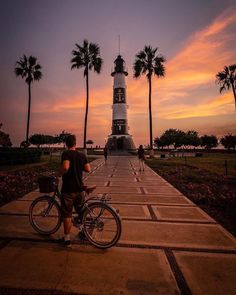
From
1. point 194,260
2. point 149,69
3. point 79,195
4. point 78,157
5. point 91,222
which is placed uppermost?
point 149,69

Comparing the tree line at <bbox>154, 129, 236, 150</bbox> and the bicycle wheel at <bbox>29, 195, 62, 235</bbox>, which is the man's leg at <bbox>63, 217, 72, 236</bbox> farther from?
the tree line at <bbox>154, 129, 236, 150</bbox>

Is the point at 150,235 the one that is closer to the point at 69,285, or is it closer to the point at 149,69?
the point at 69,285

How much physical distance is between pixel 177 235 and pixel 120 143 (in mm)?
47621

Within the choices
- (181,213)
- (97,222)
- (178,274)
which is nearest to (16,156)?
(181,213)

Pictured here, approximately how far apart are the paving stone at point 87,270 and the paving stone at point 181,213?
6.91 ft

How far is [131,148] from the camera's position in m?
52.7

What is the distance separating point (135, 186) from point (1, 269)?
7.33m

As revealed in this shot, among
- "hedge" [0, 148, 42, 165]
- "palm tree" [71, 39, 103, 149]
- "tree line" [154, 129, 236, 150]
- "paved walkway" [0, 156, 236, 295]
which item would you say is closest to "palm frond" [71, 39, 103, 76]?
"palm tree" [71, 39, 103, 149]

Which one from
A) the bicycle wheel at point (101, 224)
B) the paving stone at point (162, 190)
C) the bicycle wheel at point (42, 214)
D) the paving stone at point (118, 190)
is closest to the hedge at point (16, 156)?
the paving stone at point (118, 190)

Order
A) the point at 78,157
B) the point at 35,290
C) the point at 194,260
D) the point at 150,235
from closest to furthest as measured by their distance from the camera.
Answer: the point at 35,290
the point at 194,260
the point at 78,157
the point at 150,235

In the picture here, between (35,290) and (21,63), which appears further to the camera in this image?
(21,63)

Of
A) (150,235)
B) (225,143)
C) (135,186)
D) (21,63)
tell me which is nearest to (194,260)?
(150,235)

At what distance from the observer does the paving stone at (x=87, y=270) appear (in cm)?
293

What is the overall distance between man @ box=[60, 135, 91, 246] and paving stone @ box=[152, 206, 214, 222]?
2592 millimetres
